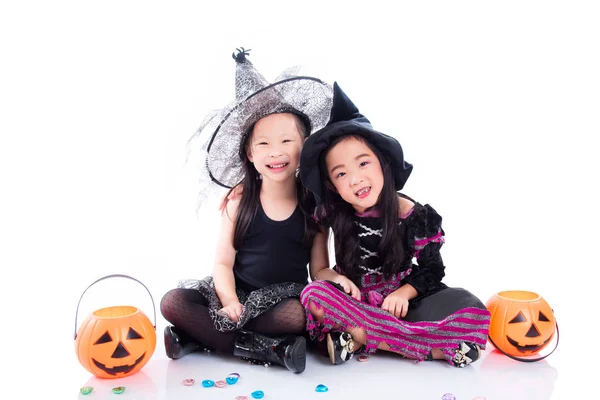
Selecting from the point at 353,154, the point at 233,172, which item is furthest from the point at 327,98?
the point at 233,172

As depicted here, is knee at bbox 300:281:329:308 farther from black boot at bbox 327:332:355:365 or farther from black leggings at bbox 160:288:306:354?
black boot at bbox 327:332:355:365

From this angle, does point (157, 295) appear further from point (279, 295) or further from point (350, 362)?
point (350, 362)

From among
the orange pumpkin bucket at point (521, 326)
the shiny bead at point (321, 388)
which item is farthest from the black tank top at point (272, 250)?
the orange pumpkin bucket at point (521, 326)

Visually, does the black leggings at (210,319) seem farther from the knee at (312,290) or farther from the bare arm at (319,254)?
the bare arm at (319,254)

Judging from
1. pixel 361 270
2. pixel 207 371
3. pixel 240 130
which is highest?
pixel 240 130

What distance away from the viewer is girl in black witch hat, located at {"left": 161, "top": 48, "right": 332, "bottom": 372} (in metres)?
2.91

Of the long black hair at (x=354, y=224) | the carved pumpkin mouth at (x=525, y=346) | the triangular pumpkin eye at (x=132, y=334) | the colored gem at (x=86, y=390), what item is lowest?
the colored gem at (x=86, y=390)

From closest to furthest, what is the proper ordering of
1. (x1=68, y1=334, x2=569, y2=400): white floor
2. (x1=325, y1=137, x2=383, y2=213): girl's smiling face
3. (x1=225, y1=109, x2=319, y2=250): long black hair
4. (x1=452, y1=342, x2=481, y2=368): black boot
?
1. (x1=68, y1=334, x2=569, y2=400): white floor
2. (x1=452, y1=342, x2=481, y2=368): black boot
3. (x1=325, y1=137, x2=383, y2=213): girl's smiling face
4. (x1=225, y1=109, x2=319, y2=250): long black hair

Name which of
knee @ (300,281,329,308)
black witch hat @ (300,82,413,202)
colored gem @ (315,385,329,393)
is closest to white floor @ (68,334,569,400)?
colored gem @ (315,385,329,393)

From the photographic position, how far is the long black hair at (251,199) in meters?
3.13

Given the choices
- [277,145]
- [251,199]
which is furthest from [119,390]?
[277,145]

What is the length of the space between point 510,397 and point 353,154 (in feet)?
3.72

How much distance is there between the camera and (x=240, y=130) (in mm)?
3066

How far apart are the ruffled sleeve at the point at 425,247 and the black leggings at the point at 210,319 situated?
54 centimetres
